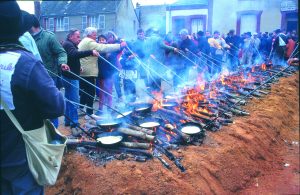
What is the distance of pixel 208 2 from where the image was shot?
15070 millimetres

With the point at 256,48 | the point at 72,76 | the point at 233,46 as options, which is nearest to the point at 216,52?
the point at 233,46

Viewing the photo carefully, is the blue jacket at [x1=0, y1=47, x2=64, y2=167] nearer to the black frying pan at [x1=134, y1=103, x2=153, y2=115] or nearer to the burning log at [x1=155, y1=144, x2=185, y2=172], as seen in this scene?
the burning log at [x1=155, y1=144, x2=185, y2=172]

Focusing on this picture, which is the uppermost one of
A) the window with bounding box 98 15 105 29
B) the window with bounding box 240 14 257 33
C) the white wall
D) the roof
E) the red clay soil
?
the roof

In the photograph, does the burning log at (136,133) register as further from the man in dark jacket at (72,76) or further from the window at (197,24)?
the window at (197,24)

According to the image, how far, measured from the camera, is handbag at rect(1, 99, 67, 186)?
2.28 metres

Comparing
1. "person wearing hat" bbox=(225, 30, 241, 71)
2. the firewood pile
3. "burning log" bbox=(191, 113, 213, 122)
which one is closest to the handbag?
the firewood pile

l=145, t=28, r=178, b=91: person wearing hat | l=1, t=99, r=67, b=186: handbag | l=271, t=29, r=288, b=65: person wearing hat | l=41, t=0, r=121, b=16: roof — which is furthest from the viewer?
Answer: l=41, t=0, r=121, b=16: roof

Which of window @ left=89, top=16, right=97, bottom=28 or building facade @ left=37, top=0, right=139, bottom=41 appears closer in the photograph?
building facade @ left=37, top=0, right=139, bottom=41

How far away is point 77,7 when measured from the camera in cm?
2952

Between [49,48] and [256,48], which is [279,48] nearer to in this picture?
[256,48]

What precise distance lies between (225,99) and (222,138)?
2.99 meters

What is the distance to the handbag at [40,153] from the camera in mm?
2275

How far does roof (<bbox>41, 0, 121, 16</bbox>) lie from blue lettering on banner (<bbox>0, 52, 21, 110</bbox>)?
26.6 meters

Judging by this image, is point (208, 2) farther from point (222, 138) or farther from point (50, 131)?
point (50, 131)
